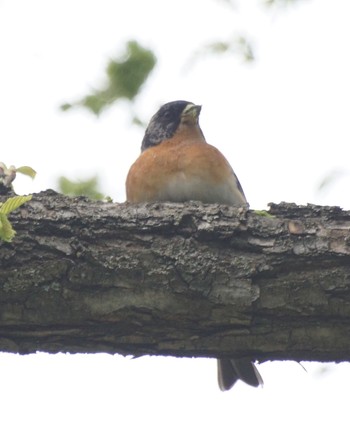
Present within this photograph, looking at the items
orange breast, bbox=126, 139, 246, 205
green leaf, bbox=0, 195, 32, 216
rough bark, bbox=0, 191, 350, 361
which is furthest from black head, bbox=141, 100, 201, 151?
green leaf, bbox=0, 195, 32, 216

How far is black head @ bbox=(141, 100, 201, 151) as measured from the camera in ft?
19.8

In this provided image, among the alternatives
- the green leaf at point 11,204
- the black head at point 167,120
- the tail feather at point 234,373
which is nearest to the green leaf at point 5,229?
the green leaf at point 11,204

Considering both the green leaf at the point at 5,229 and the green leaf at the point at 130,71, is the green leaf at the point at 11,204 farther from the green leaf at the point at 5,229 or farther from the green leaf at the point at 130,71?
the green leaf at the point at 130,71

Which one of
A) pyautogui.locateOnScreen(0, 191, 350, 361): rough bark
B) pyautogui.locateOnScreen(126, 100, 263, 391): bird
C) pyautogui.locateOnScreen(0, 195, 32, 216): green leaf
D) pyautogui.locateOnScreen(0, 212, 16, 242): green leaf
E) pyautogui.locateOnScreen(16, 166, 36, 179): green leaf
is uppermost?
pyautogui.locateOnScreen(126, 100, 263, 391): bird

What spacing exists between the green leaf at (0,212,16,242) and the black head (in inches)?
105

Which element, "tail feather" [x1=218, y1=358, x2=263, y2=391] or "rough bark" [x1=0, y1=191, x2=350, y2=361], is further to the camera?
"tail feather" [x1=218, y1=358, x2=263, y2=391]

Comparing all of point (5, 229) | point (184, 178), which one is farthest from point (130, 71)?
point (5, 229)

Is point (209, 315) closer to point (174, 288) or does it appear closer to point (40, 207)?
point (174, 288)

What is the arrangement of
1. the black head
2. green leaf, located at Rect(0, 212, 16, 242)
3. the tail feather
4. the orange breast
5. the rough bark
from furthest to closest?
the black head
the orange breast
the tail feather
the rough bark
green leaf, located at Rect(0, 212, 16, 242)

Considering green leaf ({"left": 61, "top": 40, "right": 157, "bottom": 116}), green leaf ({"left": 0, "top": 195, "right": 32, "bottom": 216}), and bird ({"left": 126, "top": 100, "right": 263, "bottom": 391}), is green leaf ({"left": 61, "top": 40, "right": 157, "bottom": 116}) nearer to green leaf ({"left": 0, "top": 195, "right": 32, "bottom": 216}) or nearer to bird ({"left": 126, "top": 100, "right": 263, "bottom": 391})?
bird ({"left": 126, "top": 100, "right": 263, "bottom": 391})

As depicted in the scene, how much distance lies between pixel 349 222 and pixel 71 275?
144 cm

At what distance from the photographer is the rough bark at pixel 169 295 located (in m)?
3.49

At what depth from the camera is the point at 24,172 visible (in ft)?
13.9

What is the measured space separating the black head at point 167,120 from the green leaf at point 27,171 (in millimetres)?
1816
